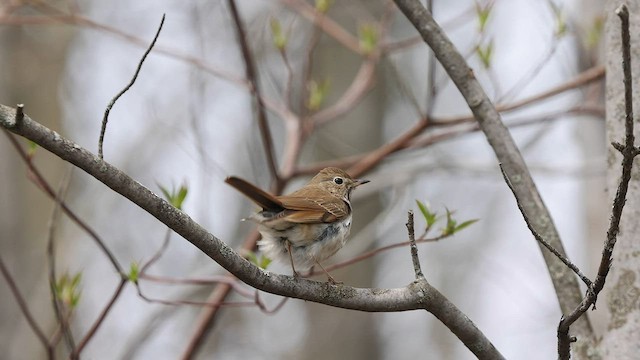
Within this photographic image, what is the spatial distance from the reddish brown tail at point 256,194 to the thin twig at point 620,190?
0.94 metres

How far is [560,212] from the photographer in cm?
729

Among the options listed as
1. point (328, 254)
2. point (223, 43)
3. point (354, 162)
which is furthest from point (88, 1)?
point (328, 254)

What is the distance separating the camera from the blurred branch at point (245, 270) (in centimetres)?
167

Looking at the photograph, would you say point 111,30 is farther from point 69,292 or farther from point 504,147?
point 504,147

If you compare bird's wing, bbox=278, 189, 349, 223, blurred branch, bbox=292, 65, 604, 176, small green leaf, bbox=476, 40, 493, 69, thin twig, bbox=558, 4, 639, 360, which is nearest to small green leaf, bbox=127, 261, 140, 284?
bird's wing, bbox=278, 189, 349, 223

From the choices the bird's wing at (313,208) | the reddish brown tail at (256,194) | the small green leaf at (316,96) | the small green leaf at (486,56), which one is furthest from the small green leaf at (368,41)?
the reddish brown tail at (256,194)

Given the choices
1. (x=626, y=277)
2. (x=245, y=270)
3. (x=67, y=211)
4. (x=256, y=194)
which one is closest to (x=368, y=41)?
(x=256, y=194)

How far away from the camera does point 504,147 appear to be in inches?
106

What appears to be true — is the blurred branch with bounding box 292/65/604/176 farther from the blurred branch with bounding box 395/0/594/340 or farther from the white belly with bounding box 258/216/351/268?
the white belly with bounding box 258/216/351/268

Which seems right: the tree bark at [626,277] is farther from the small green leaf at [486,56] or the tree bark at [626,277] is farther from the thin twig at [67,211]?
the thin twig at [67,211]

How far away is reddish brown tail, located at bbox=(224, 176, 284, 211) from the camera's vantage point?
220cm

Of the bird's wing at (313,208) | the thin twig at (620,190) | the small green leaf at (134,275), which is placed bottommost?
the thin twig at (620,190)

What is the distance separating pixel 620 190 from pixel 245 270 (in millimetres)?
909

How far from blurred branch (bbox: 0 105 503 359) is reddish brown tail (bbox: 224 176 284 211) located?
281 mm
